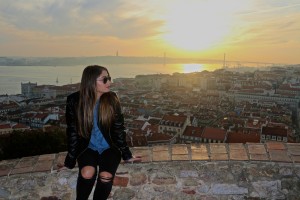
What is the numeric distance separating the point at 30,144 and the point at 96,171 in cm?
622

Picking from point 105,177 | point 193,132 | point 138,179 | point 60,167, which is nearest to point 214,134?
point 193,132

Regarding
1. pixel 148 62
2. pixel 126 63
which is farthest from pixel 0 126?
pixel 148 62

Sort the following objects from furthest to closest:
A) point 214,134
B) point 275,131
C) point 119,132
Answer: point 214,134 < point 275,131 < point 119,132

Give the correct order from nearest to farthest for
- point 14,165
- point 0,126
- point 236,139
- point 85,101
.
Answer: point 85,101 → point 14,165 → point 236,139 → point 0,126

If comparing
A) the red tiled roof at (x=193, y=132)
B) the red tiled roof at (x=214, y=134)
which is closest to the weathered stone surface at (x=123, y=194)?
the red tiled roof at (x=214, y=134)

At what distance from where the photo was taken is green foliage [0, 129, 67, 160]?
7.30m

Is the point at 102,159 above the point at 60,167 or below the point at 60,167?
above

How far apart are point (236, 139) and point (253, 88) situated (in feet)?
137

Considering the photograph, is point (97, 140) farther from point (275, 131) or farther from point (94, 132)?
point (275, 131)

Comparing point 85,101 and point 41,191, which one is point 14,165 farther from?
point 85,101

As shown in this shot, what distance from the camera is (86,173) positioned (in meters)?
1.83

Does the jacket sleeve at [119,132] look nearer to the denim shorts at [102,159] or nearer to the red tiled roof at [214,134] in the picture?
Result: the denim shorts at [102,159]

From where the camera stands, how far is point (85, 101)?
73.3 inches

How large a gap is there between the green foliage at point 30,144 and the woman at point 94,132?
5875 millimetres
